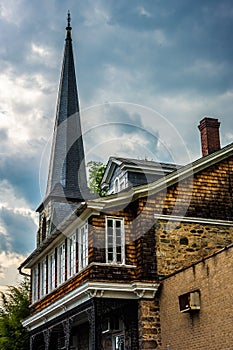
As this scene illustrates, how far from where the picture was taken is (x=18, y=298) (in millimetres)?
33188

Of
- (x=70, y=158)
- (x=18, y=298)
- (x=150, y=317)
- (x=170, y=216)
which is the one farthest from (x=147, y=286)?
(x=18, y=298)

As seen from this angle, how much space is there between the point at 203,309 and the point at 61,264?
286 inches

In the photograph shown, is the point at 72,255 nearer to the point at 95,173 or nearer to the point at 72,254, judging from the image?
the point at 72,254

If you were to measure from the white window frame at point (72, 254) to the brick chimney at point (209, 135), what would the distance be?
599 cm

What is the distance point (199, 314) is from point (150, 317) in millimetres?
2441

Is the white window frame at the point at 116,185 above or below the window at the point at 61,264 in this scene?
above

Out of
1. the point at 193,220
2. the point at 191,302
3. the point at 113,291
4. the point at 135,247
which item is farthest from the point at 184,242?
the point at 191,302

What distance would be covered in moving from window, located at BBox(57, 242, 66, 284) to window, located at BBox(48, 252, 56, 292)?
563 millimetres

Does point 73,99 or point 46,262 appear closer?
point 46,262

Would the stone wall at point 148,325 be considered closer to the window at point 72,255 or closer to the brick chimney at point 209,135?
the window at point 72,255

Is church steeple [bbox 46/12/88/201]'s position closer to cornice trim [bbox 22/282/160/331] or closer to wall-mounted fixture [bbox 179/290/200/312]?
cornice trim [bbox 22/282/160/331]

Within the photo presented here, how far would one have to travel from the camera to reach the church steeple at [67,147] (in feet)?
98.1

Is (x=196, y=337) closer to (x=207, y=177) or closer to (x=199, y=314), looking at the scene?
(x=199, y=314)

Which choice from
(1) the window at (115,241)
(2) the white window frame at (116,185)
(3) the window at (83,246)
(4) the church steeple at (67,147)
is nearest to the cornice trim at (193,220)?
(1) the window at (115,241)
